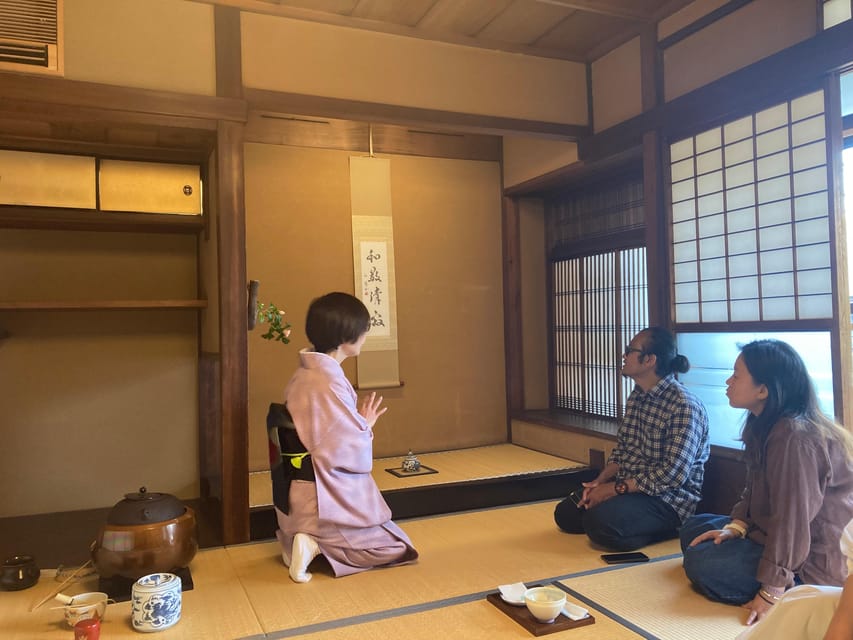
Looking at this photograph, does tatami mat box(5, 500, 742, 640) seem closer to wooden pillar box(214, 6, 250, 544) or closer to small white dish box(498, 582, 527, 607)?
small white dish box(498, 582, 527, 607)

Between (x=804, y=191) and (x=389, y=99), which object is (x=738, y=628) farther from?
(x=389, y=99)

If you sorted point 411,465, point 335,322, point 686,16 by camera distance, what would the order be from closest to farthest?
point 335,322
point 686,16
point 411,465

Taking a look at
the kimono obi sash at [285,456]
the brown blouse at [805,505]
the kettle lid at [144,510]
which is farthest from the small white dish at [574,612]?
the kettle lid at [144,510]

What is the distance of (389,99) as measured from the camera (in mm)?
3830

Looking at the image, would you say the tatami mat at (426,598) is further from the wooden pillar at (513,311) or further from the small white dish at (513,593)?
the wooden pillar at (513,311)

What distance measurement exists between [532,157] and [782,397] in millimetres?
3085

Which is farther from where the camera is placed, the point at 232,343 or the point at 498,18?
the point at 498,18

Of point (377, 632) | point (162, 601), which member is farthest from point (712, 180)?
point (162, 601)

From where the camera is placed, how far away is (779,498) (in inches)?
90.1

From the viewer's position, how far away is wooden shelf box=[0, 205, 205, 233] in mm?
3672

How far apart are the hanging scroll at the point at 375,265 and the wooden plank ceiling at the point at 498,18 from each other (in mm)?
1272

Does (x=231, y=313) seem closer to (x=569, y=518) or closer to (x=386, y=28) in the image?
(x=386, y=28)

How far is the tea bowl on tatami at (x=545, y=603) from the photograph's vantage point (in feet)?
7.25

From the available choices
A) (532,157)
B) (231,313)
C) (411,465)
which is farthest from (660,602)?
(532,157)
